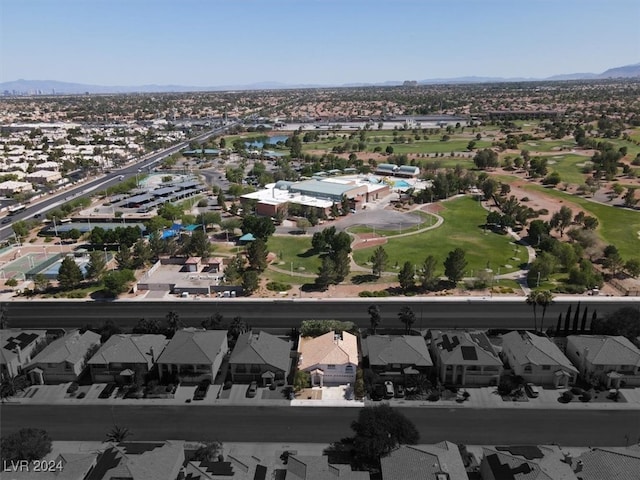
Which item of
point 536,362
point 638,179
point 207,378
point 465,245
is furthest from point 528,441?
point 638,179

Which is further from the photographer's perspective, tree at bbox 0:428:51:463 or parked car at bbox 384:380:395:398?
parked car at bbox 384:380:395:398

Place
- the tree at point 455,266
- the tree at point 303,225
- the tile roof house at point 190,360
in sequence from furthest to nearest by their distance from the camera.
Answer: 1. the tree at point 303,225
2. the tree at point 455,266
3. the tile roof house at point 190,360

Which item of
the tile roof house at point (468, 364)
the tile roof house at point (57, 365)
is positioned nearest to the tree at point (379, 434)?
the tile roof house at point (468, 364)

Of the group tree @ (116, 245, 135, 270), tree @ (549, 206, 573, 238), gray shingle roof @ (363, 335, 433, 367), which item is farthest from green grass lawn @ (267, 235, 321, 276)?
tree @ (549, 206, 573, 238)

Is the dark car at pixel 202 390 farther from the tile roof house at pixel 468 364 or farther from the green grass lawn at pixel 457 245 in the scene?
the green grass lawn at pixel 457 245

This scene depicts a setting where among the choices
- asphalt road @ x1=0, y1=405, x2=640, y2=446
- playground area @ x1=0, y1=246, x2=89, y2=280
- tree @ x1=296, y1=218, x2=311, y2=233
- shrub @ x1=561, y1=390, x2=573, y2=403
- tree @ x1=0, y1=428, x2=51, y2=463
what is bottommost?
asphalt road @ x1=0, y1=405, x2=640, y2=446

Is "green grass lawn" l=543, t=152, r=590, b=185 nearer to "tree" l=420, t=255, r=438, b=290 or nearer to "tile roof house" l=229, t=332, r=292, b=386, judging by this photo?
"tree" l=420, t=255, r=438, b=290
